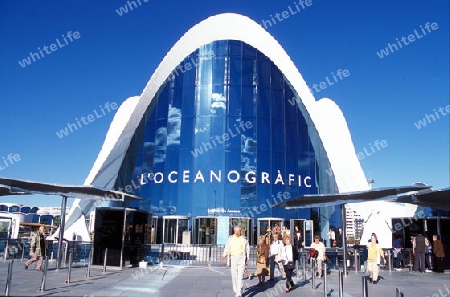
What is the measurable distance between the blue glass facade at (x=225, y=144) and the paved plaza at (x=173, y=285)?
14834mm

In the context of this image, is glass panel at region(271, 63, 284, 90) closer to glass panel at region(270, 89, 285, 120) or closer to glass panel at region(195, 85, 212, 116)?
glass panel at region(270, 89, 285, 120)

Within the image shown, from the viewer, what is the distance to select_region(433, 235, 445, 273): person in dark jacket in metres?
17.4

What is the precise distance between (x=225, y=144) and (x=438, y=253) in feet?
55.2

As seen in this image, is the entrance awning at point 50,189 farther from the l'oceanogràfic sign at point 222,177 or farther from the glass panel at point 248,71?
the glass panel at point 248,71

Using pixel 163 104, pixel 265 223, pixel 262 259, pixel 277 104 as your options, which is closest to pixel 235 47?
pixel 277 104

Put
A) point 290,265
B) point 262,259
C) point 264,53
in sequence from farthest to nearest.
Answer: point 264,53 → point 262,259 → point 290,265

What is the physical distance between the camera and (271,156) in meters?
31.1

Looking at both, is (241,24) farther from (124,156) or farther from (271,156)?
(124,156)

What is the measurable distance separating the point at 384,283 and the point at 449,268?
24.4 ft

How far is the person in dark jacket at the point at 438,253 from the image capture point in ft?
57.1

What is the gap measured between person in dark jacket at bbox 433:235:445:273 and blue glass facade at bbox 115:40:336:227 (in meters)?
13.3

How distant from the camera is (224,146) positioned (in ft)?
101

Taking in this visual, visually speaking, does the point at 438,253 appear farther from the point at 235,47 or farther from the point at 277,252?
the point at 235,47

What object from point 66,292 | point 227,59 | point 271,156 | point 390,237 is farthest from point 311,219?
point 66,292
